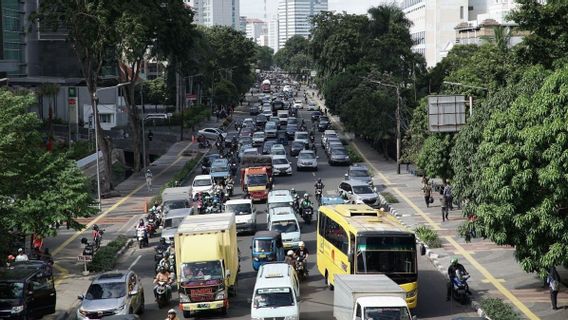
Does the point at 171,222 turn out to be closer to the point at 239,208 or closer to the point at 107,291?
the point at 239,208

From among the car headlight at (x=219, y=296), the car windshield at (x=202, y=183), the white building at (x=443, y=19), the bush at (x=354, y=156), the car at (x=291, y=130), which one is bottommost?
the car headlight at (x=219, y=296)

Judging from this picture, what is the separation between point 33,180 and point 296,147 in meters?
44.4

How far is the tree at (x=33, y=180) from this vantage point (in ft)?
108

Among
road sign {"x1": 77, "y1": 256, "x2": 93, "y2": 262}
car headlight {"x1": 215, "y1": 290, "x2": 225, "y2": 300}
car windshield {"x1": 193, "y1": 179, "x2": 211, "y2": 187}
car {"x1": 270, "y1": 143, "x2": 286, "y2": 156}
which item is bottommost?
road sign {"x1": 77, "y1": 256, "x2": 93, "y2": 262}

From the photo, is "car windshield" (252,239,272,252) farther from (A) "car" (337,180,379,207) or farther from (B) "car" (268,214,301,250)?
(A) "car" (337,180,379,207)

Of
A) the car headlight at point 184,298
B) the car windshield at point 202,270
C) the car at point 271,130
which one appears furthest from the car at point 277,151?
the car headlight at point 184,298

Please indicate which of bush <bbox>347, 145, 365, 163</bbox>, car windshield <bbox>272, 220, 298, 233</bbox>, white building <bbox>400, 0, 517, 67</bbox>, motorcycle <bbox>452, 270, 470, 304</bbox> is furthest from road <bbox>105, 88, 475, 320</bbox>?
white building <bbox>400, 0, 517, 67</bbox>

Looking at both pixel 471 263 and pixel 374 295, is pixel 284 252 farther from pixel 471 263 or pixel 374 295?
pixel 374 295

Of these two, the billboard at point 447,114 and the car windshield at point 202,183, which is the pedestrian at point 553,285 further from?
the car windshield at point 202,183

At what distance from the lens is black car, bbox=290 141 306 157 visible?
78438 millimetres

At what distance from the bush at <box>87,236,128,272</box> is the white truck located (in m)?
13.9

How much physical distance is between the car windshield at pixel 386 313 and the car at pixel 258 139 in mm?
59759

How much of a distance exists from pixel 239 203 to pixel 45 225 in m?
11.4

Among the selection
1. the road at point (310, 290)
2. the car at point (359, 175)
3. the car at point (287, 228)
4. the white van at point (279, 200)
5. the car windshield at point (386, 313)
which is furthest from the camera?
the car at point (359, 175)
